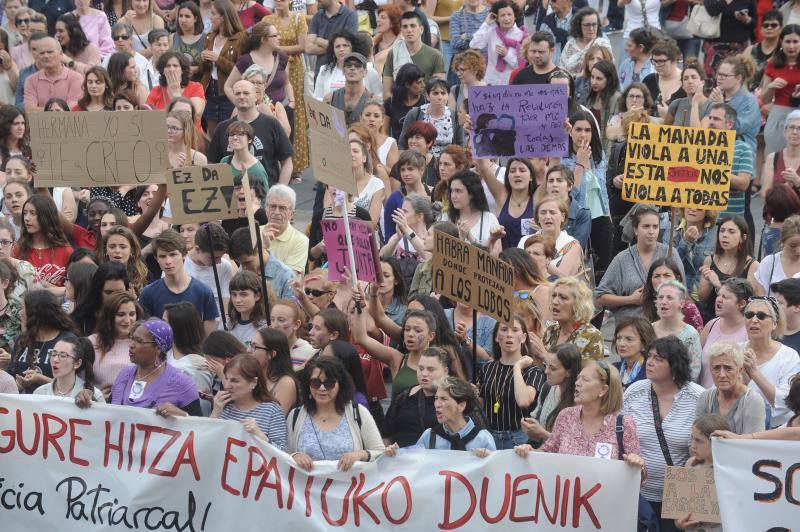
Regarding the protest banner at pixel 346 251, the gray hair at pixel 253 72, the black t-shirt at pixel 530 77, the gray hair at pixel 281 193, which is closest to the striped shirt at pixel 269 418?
the protest banner at pixel 346 251

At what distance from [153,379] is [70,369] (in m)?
0.51

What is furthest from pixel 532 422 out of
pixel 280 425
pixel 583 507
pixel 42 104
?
pixel 42 104

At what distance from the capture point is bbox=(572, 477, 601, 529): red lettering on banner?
338 inches

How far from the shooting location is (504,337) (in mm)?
9953

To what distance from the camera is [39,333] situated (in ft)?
34.3

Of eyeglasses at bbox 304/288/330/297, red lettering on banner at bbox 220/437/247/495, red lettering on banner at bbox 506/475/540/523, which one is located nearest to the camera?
red lettering on banner at bbox 506/475/540/523

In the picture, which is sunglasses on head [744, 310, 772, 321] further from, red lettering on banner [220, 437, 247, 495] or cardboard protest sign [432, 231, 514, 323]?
red lettering on banner [220, 437, 247, 495]

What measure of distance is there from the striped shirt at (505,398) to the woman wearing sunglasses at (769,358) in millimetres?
1244

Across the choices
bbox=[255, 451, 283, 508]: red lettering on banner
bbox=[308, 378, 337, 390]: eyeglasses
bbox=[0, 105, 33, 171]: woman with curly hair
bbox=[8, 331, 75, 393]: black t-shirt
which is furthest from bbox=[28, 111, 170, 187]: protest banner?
bbox=[255, 451, 283, 508]: red lettering on banner

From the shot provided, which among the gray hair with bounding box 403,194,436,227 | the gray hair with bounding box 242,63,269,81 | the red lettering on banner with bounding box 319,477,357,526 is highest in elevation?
the gray hair with bounding box 242,63,269,81

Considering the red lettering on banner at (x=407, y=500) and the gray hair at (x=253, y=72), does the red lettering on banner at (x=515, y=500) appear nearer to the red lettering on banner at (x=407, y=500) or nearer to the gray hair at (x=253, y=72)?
the red lettering on banner at (x=407, y=500)

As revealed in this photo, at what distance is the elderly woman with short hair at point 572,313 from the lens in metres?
10.2

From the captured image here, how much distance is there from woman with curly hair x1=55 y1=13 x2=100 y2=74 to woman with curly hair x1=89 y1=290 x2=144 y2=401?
21.8 ft

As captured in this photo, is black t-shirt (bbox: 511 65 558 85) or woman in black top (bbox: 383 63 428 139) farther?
woman in black top (bbox: 383 63 428 139)
